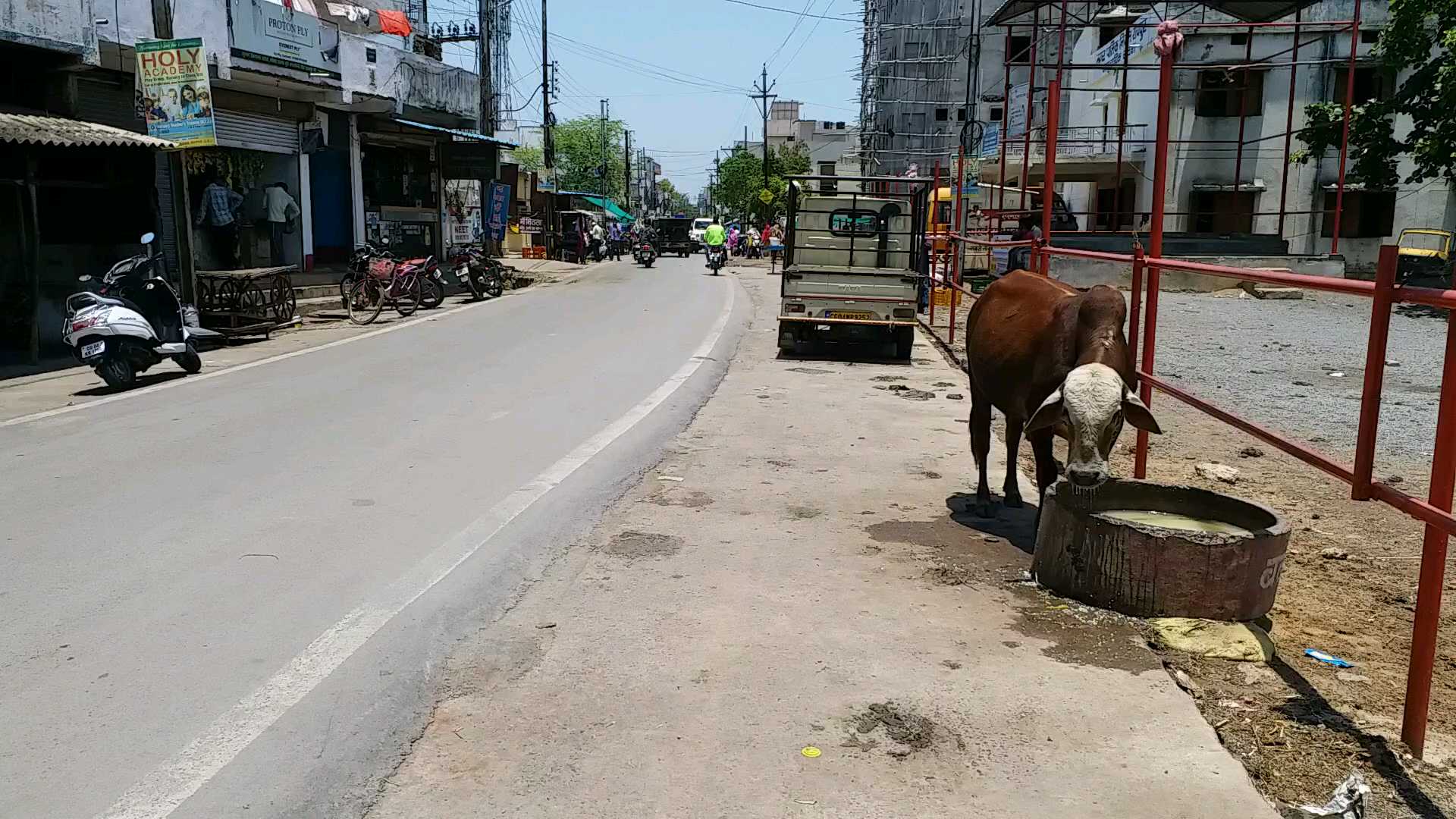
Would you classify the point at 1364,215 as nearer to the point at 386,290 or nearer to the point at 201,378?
the point at 386,290

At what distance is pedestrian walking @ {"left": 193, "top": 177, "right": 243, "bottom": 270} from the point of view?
1950cm

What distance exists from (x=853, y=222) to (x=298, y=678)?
1239 centimetres

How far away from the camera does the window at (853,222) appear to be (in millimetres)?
15367

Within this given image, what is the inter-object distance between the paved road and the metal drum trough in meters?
2.51

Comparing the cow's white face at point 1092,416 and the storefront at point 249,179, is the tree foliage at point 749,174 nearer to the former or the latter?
the storefront at point 249,179

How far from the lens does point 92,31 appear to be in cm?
1508

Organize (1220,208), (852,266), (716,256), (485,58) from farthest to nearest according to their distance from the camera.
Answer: (716,256) → (485,58) → (1220,208) → (852,266)

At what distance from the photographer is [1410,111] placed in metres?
20.1

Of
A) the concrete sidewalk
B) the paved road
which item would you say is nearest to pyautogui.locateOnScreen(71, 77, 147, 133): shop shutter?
the paved road

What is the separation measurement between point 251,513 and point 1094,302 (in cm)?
474

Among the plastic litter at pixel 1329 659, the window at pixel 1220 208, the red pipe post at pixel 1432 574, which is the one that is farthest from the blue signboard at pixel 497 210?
the red pipe post at pixel 1432 574

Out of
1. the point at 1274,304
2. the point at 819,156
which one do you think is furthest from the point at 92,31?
the point at 819,156

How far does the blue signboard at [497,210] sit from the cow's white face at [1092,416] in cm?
3193

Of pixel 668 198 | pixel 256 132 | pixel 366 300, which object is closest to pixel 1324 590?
pixel 366 300
